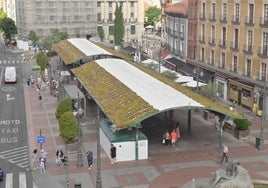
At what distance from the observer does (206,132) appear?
4328cm

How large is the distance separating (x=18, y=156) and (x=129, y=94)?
419 inches

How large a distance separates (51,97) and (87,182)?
105ft

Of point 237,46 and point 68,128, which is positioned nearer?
point 68,128

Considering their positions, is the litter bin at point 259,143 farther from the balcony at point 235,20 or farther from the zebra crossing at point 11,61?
the zebra crossing at point 11,61

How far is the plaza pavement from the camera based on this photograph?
3114 centimetres

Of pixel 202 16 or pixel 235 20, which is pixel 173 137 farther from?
pixel 202 16

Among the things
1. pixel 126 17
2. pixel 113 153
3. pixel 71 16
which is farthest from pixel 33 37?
pixel 113 153

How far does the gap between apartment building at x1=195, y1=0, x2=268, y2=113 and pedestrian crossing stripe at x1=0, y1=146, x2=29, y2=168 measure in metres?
24.0

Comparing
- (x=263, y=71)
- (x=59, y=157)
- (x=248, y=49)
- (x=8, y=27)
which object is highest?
(x=8, y=27)

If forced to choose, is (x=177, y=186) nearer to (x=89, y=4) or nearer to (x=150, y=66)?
(x=150, y=66)

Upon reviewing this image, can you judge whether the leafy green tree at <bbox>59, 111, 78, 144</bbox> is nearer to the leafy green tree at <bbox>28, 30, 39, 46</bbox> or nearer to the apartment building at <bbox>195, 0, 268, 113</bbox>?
the apartment building at <bbox>195, 0, 268, 113</bbox>

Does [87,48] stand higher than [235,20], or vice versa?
[235,20]

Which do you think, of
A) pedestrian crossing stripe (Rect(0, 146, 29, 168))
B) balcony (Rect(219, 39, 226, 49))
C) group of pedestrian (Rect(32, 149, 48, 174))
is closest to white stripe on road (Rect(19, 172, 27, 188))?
group of pedestrian (Rect(32, 149, 48, 174))

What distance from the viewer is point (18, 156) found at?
36875 mm
